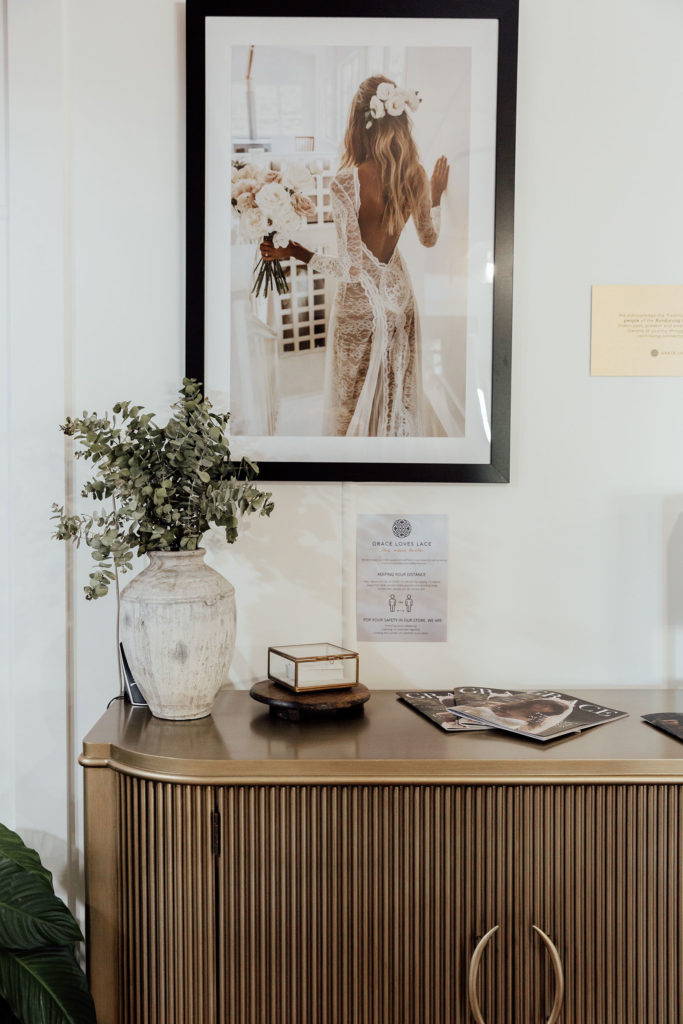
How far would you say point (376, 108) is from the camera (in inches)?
63.7

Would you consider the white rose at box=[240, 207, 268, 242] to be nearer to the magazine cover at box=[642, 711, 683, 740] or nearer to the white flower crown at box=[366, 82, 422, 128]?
the white flower crown at box=[366, 82, 422, 128]

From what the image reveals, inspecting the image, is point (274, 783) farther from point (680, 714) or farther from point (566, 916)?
point (680, 714)

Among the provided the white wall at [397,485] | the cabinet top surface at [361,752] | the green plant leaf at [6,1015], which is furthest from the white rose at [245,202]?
the green plant leaf at [6,1015]

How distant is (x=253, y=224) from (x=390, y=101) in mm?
381

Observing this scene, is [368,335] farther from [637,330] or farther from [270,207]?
[637,330]

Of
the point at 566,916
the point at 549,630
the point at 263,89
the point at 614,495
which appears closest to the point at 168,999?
the point at 566,916

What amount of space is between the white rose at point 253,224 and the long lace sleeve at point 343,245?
124 mm

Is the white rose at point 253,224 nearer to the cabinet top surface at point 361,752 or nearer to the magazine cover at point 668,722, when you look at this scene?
the cabinet top surface at point 361,752

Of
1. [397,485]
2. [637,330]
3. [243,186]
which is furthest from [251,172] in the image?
[637,330]

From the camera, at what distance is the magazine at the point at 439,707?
136cm

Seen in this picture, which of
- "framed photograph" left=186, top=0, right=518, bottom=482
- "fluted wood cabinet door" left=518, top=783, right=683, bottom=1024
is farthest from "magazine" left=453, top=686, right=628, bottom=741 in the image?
"framed photograph" left=186, top=0, right=518, bottom=482

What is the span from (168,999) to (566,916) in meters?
0.64

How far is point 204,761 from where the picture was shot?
120 cm

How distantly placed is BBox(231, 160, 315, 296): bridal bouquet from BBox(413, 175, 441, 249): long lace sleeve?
0.22 m
